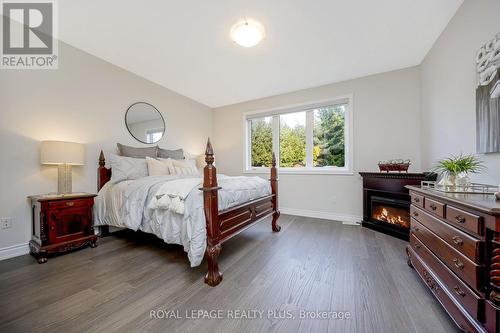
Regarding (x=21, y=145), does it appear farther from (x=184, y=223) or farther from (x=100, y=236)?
(x=184, y=223)

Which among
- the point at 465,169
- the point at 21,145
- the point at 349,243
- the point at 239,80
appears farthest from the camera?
the point at 239,80

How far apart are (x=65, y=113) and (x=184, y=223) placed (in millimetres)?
2307

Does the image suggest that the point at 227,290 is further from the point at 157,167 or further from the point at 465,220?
the point at 157,167

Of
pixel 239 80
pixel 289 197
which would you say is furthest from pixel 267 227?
pixel 239 80

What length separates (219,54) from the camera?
110 inches

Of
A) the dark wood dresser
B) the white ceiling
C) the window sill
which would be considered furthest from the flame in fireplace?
the white ceiling

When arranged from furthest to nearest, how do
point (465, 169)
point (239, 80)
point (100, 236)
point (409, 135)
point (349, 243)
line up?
1. point (239, 80)
2. point (409, 135)
3. point (100, 236)
4. point (349, 243)
5. point (465, 169)

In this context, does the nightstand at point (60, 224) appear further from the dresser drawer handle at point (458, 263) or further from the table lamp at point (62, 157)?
the dresser drawer handle at point (458, 263)

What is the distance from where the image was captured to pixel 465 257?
106 cm

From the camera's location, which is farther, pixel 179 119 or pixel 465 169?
pixel 179 119

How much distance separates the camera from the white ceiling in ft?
6.55

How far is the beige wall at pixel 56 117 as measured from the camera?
2.15 metres

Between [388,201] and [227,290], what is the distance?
2.58 meters

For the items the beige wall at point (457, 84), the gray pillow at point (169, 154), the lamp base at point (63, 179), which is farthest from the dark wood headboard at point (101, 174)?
the beige wall at point (457, 84)
